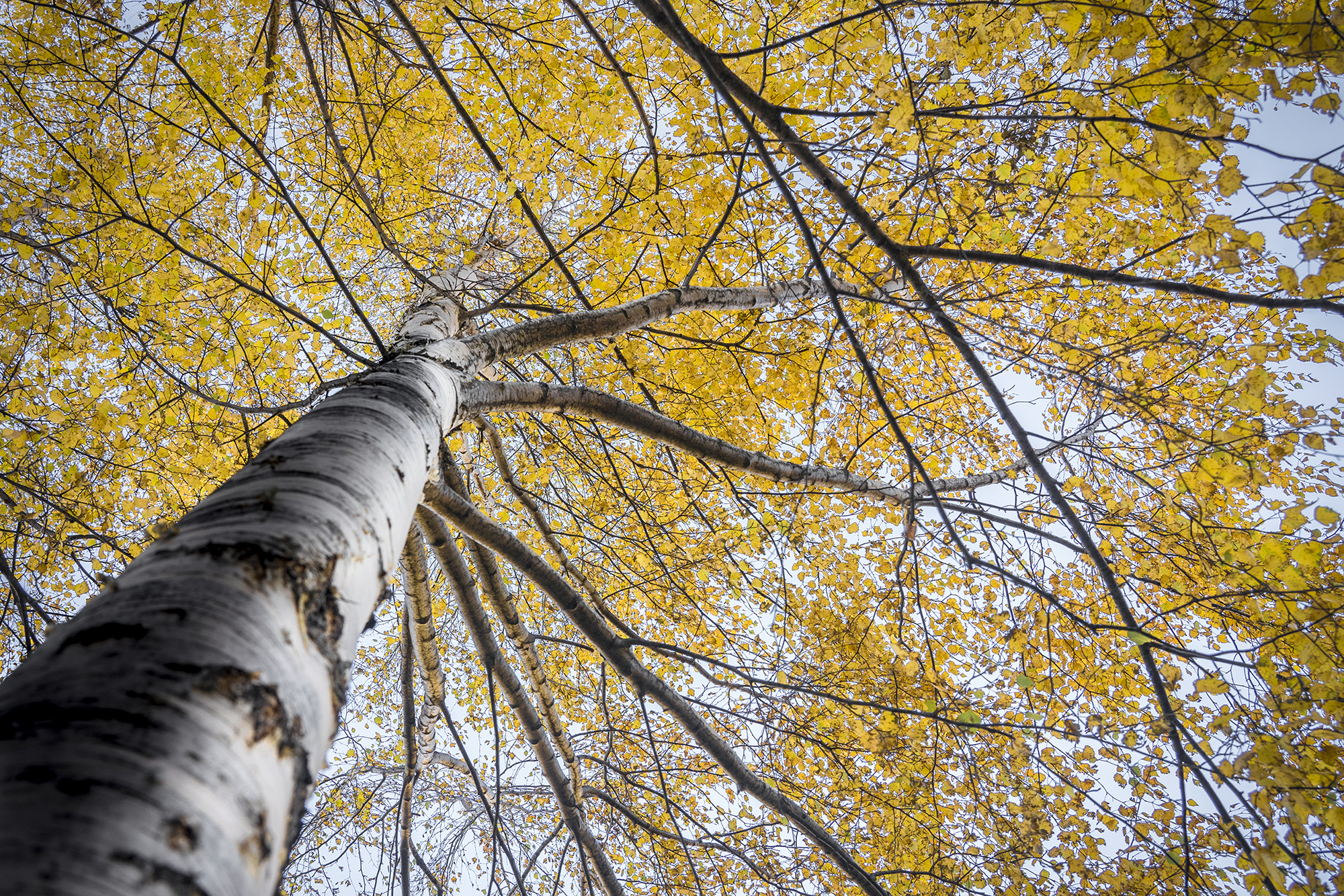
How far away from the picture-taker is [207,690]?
582 millimetres

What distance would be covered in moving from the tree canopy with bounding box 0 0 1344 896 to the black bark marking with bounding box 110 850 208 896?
1.19m

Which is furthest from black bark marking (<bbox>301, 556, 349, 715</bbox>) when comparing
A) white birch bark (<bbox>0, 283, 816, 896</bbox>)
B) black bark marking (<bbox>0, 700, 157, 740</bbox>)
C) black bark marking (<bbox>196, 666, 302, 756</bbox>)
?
black bark marking (<bbox>0, 700, 157, 740</bbox>)

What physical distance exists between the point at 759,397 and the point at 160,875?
146 inches

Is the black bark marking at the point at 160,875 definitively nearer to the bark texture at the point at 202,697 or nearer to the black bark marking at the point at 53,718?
the bark texture at the point at 202,697

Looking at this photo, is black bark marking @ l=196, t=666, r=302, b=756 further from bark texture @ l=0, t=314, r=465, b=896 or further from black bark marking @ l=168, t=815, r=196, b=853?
black bark marking @ l=168, t=815, r=196, b=853

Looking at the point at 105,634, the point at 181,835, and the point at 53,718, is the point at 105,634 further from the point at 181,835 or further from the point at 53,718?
the point at 181,835

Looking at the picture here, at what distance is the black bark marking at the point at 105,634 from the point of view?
1.98ft

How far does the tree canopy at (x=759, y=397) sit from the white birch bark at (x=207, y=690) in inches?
26.7

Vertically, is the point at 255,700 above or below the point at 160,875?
above

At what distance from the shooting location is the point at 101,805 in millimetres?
460

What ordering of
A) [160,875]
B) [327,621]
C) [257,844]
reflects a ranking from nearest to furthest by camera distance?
[160,875] < [257,844] < [327,621]

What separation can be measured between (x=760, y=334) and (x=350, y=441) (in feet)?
10.7

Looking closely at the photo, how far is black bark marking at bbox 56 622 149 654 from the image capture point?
603 mm

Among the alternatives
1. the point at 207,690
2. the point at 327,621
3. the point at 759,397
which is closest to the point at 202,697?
the point at 207,690
